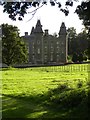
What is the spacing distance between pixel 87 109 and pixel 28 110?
282 centimetres

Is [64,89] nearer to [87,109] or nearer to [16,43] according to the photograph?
[87,109]

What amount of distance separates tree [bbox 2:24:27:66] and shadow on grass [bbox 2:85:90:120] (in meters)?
48.7

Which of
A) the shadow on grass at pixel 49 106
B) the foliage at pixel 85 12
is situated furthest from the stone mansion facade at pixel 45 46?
the foliage at pixel 85 12

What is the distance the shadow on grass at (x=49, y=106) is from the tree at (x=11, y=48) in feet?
160

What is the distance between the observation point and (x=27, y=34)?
10331 cm

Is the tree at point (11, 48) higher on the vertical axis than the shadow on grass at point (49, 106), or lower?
higher

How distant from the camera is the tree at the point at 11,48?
66.1 metres

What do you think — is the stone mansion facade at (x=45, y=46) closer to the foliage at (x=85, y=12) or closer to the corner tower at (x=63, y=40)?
the corner tower at (x=63, y=40)

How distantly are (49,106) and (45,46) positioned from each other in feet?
289

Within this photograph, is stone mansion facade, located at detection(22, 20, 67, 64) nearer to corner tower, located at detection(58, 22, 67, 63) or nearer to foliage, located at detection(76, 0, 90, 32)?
corner tower, located at detection(58, 22, 67, 63)

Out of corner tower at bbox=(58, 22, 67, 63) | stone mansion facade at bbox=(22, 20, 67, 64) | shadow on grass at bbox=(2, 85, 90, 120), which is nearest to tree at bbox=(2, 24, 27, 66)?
stone mansion facade at bbox=(22, 20, 67, 64)

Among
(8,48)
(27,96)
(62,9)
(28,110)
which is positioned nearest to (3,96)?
(27,96)

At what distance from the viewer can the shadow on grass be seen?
491 inches

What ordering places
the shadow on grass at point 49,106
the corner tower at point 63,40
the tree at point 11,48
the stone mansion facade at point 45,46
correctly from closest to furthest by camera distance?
1. the shadow on grass at point 49,106
2. the tree at point 11,48
3. the stone mansion facade at point 45,46
4. the corner tower at point 63,40
